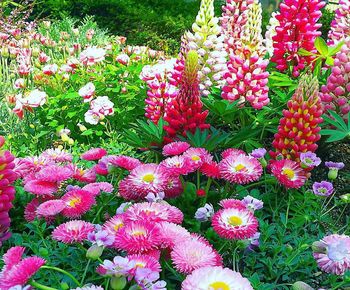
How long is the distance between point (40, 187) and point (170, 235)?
780mm

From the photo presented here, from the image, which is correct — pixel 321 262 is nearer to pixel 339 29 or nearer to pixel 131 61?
pixel 339 29

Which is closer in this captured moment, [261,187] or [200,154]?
[200,154]

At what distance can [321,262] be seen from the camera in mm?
1697

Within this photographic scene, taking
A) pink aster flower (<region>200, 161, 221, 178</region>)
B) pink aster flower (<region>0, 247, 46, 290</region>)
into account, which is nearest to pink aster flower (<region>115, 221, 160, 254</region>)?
pink aster flower (<region>0, 247, 46, 290</region>)

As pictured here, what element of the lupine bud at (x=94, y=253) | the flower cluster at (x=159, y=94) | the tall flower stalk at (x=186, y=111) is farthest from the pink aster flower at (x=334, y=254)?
the flower cluster at (x=159, y=94)

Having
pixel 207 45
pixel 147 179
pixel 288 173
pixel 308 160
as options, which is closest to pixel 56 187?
pixel 147 179

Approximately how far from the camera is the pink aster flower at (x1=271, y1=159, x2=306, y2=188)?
2223mm

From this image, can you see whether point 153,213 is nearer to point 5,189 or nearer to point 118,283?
point 118,283

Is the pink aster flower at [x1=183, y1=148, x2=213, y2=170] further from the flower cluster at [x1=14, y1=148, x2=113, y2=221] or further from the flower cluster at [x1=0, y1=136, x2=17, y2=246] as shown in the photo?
the flower cluster at [x1=0, y1=136, x2=17, y2=246]

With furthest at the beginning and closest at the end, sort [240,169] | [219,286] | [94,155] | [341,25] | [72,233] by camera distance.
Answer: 1. [341,25]
2. [94,155]
3. [240,169]
4. [72,233]
5. [219,286]

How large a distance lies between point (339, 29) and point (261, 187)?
1696mm

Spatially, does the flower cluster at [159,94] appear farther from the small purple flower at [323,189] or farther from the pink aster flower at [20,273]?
the pink aster flower at [20,273]

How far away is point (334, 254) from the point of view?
1634 millimetres

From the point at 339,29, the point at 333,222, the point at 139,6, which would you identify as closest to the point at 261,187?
the point at 333,222
